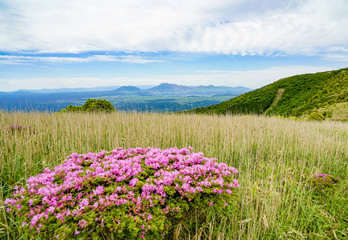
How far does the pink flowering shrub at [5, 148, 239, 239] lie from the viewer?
163cm

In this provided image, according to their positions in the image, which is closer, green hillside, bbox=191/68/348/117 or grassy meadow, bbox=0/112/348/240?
grassy meadow, bbox=0/112/348/240

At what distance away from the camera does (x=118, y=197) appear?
1809 millimetres

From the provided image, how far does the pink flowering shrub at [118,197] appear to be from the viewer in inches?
64.2

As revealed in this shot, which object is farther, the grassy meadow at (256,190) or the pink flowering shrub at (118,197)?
the grassy meadow at (256,190)

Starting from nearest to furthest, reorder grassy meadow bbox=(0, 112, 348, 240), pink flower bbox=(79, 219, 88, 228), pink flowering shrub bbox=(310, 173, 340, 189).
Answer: pink flower bbox=(79, 219, 88, 228) < grassy meadow bbox=(0, 112, 348, 240) < pink flowering shrub bbox=(310, 173, 340, 189)

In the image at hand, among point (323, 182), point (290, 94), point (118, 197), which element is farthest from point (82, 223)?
point (290, 94)

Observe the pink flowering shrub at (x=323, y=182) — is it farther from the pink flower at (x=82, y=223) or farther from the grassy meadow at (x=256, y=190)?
the pink flower at (x=82, y=223)

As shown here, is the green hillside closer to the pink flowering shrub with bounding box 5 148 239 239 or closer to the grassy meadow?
the grassy meadow

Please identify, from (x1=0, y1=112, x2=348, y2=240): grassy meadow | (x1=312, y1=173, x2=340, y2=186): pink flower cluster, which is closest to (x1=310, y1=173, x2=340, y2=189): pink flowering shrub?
(x1=312, y1=173, x2=340, y2=186): pink flower cluster

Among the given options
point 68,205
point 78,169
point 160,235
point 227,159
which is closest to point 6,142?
point 78,169

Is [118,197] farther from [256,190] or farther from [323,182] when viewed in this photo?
[323,182]

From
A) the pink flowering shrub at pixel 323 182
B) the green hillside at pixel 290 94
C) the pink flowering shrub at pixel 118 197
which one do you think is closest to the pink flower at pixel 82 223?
the pink flowering shrub at pixel 118 197

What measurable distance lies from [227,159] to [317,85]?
195ft

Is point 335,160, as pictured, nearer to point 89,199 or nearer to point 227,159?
point 227,159
